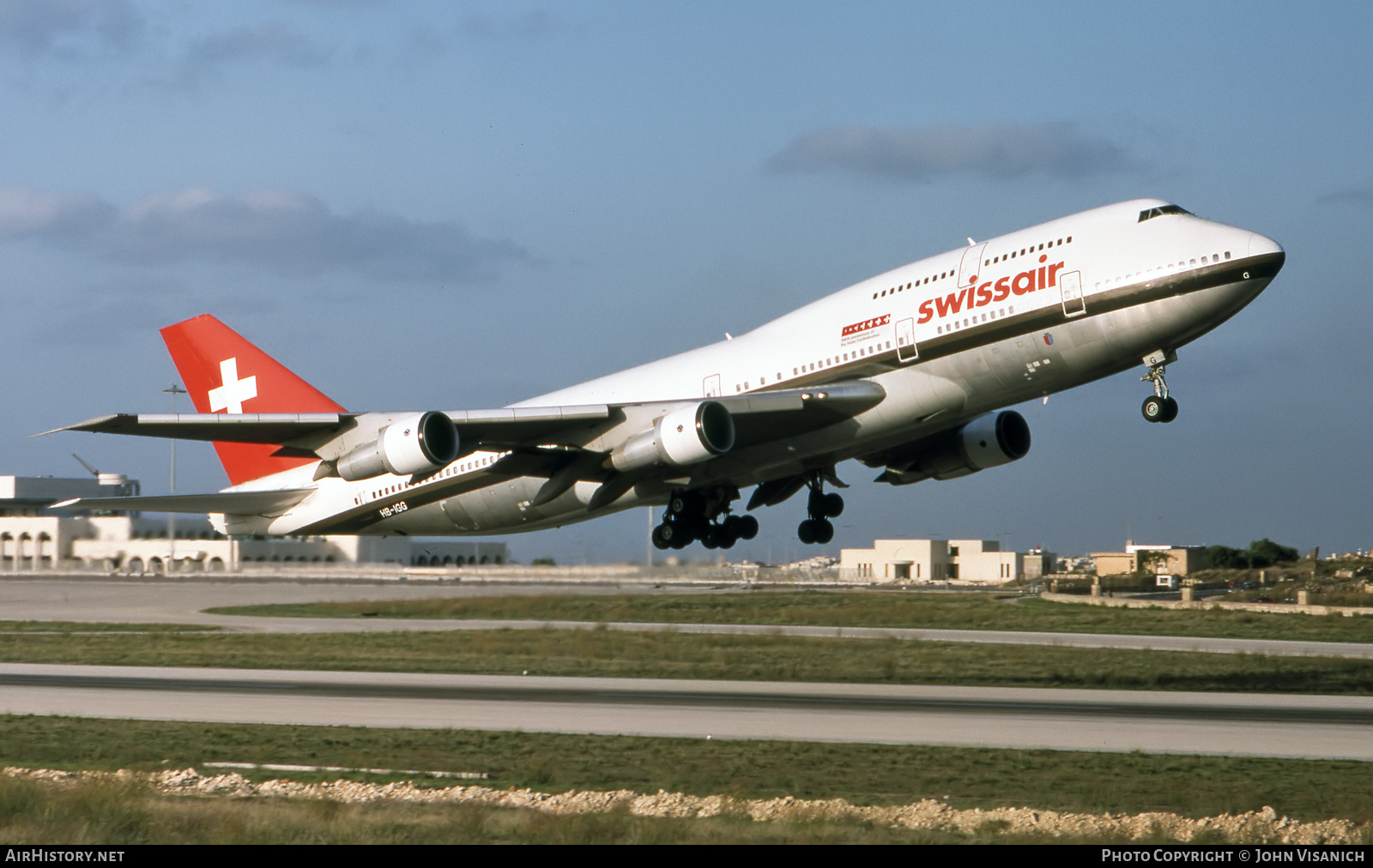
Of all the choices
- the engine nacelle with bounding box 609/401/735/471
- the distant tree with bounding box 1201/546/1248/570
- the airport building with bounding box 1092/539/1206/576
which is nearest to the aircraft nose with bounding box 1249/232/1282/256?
the engine nacelle with bounding box 609/401/735/471

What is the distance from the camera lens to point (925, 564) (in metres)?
128

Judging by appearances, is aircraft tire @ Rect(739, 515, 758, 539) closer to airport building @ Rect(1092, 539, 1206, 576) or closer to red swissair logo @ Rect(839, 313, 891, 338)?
red swissair logo @ Rect(839, 313, 891, 338)

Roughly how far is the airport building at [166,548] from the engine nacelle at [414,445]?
21.8 m

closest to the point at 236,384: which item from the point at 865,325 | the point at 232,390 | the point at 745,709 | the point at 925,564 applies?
the point at 232,390

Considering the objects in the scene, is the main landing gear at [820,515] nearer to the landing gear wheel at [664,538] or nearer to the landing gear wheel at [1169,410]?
the landing gear wheel at [664,538]

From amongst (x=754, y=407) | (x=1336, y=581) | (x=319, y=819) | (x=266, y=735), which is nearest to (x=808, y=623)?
(x=754, y=407)

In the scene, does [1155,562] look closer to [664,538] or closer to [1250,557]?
[1250,557]

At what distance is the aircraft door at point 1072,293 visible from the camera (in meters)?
27.8

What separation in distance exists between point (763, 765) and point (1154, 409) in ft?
34.9

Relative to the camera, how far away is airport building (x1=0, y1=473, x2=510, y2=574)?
58.1m

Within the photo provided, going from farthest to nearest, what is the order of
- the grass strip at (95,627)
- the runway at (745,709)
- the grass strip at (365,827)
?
the grass strip at (95,627) < the runway at (745,709) < the grass strip at (365,827)

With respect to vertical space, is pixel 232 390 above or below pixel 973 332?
above

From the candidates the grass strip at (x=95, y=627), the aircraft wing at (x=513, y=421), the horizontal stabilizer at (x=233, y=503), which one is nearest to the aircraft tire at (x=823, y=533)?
the aircraft wing at (x=513, y=421)

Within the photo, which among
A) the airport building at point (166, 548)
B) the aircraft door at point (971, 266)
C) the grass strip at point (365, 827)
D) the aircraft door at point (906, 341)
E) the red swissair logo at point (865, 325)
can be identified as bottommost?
the grass strip at point (365, 827)
